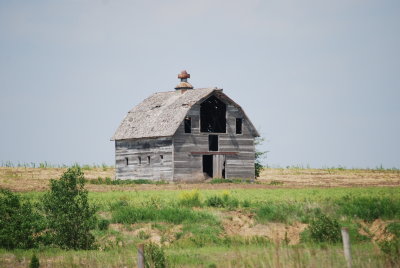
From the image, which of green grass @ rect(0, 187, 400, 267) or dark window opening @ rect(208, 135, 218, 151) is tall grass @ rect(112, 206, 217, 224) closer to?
green grass @ rect(0, 187, 400, 267)

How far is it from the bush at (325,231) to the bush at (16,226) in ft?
30.9

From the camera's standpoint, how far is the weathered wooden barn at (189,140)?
46625mm

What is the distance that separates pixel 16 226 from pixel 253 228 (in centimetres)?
878

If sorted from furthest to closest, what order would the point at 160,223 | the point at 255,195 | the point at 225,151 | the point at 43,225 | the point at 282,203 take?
1. the point at 225,151
2. the point at 255,195
3. the point at 282,203
4. the point at 160,223
5. the point at 43,225

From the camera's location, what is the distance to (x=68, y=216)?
73.9 feet

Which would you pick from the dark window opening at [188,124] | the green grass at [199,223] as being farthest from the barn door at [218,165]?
the green grass at [199,223]

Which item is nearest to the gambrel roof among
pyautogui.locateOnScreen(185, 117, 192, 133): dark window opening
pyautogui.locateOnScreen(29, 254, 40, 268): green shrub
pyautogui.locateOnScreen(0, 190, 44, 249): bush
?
pyautogui.locateOnScreen(185, 117, 192, 133): dark window opening

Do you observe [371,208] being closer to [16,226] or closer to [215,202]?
[215,202]

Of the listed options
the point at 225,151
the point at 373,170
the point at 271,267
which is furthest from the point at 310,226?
the point at 373,170

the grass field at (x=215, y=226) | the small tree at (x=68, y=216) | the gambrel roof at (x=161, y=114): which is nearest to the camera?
the grass field at (x=215, y=226)

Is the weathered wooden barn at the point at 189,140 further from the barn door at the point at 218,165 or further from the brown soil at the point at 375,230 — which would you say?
the brown soil at the point at 375,230

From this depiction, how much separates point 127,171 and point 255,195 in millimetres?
20235

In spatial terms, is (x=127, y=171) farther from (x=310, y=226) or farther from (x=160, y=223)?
(x=310, y=226)

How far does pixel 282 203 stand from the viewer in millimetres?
27781
